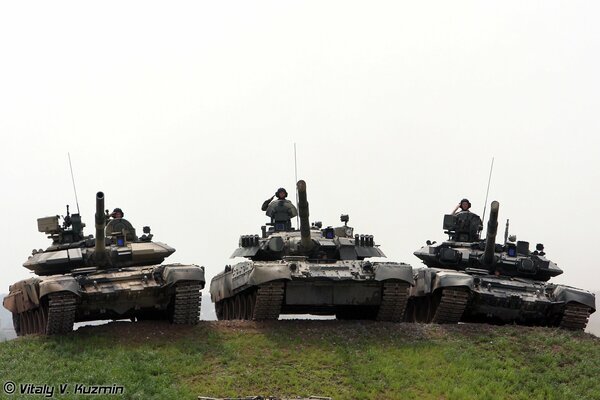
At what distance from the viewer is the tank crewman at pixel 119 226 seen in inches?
915

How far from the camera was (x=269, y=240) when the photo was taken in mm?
22641

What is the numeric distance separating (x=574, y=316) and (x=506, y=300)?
5.31 ft

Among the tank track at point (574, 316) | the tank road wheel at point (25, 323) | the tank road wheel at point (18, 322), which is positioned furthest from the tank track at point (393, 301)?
the tank road wheel at point (18, 322)

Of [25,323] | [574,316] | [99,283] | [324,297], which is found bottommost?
[25,323]

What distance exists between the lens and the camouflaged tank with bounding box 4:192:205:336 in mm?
19062

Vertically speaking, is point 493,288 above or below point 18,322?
above

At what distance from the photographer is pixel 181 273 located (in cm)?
1972

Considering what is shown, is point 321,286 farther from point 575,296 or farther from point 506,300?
point 575,296

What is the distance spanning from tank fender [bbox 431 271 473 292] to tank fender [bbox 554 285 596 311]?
7.33 feet

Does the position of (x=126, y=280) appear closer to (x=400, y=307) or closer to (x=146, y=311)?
(x=146, y=311)

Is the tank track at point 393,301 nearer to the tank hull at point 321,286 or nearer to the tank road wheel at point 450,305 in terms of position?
the tank hull at point 321,286

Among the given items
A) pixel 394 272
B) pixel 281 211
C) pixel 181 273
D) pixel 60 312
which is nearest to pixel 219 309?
pixel 281 211

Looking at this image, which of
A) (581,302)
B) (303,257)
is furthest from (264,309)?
(581,302)

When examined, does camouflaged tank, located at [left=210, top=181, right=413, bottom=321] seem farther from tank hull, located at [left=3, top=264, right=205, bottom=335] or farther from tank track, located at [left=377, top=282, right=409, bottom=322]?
tank hull, located at [left=3, top=264, right=205, bottom=335]
